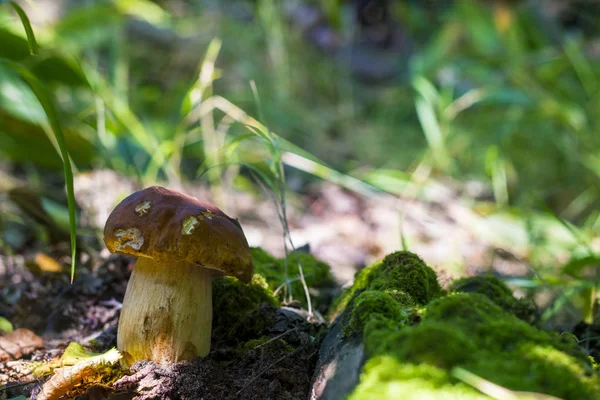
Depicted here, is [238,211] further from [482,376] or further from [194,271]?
[482,376]

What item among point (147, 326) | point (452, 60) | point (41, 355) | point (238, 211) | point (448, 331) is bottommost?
point (41, 355)

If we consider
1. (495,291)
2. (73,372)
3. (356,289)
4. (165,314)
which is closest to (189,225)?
(165,314)

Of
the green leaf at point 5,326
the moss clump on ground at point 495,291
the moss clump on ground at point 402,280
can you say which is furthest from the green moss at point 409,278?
the green leaf at point 5,326

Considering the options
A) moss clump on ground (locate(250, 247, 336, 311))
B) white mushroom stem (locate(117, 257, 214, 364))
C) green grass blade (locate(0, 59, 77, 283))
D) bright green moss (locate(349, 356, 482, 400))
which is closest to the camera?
bright green moss (locate(349, 356, 482, 400))

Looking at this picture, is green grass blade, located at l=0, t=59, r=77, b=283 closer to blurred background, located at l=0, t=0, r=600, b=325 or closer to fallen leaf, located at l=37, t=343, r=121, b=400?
blurred background, located at l=0, t=0, r=600, b=325

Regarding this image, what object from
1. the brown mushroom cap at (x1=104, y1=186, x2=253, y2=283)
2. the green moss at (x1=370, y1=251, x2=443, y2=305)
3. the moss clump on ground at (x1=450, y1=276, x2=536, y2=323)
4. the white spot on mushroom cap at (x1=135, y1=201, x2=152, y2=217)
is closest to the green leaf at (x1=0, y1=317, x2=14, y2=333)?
the brown mushroom cap at (x1=104, y1=186, x2=253, y2=283)

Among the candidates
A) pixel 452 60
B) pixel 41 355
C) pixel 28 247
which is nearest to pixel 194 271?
pixel 41 355

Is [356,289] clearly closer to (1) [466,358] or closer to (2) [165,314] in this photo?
(2) [165,314]
